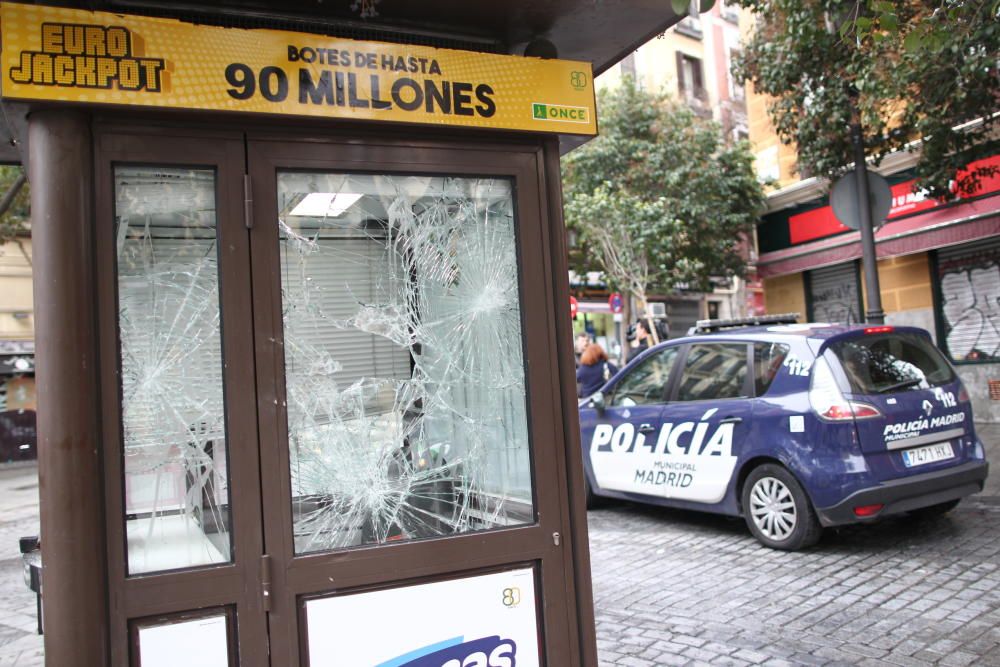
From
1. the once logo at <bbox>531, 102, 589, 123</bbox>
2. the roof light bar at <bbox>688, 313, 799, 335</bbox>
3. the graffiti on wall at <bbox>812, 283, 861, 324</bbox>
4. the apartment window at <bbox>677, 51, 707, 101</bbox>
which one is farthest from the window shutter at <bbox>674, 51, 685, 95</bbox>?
the once logo at <bbox>531, 102, 589, 123</bbox>

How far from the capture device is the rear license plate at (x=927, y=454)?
213 inches

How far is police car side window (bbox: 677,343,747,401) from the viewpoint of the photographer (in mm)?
6168

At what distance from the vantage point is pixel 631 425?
6.96 m

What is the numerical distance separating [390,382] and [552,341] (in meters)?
0.62

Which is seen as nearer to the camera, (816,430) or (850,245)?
(816,430)

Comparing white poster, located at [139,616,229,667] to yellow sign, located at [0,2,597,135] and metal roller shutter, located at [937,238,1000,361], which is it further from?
metal roller shutter, located at [937,238,1000,361]

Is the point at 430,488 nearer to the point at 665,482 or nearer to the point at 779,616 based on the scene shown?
the point at 779,616

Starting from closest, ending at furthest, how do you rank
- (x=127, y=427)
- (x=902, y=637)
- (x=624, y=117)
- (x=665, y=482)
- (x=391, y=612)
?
(x=127, y=427) → (x=391, y=612) → (x=902, y=637) → (x=665, y=482) → (x=624, y=117)

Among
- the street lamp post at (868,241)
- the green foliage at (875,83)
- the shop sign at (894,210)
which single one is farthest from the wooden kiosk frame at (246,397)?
the shop sign at (894,210)

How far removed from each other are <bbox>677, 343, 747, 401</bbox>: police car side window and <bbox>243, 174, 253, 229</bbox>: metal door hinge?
455cm

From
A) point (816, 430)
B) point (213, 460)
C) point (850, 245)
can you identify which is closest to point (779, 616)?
point (816, 430)

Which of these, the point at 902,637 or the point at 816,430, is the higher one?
the point at 816,430

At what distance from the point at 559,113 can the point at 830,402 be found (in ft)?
11.6

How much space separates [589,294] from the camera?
26688 mm
